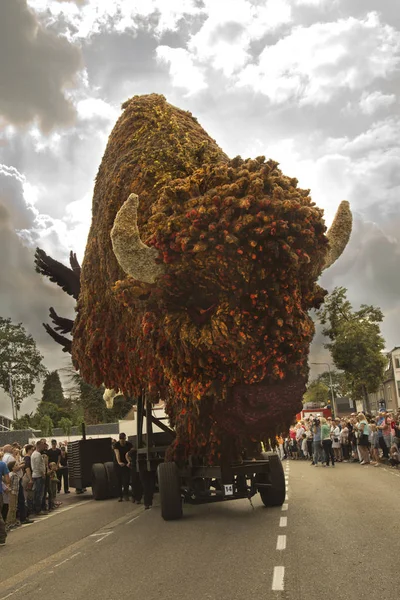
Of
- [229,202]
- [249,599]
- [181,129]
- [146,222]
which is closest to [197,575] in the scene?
[249,599]

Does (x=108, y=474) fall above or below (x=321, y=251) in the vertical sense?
below

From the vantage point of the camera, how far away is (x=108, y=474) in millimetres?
18484

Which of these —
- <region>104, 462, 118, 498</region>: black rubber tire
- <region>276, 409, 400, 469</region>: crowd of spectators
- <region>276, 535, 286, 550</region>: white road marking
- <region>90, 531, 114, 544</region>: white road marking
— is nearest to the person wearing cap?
<region>104, 462, 118, 498</region>: black rubber tire

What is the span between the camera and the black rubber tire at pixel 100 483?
60.0ft

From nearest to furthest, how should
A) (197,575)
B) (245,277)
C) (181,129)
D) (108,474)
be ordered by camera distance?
(197,575), (245,277), (181,129), (108,474)

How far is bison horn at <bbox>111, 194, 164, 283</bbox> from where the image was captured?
29.4ft

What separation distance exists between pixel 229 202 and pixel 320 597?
502 centimetres

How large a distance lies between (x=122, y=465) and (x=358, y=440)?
426 inches

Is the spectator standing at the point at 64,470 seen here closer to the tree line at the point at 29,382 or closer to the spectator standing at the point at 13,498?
the spectator standing at the point at 13,498

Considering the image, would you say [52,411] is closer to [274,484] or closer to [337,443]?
[337,443]

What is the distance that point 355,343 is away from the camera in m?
37.9

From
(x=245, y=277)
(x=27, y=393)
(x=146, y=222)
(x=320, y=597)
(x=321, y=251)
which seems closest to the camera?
(x=320, y=597)

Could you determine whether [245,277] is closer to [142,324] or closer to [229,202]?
[229,202]

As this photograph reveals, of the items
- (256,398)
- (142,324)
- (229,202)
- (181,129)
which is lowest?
(256,398)
